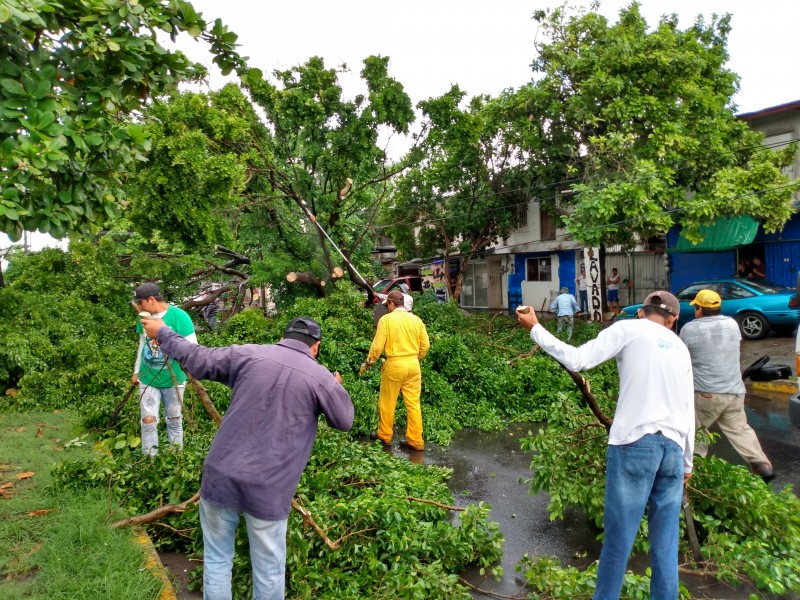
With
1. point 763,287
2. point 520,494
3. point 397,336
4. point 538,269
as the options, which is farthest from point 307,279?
point 538,269

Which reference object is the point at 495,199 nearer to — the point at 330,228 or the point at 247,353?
the point at 330,228

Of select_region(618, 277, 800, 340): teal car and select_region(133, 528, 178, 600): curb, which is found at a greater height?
select_region(618, 277, 800, 340): teal car

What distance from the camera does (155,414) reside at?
5.29m

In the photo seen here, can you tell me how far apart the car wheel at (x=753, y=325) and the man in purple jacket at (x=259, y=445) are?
1377cm

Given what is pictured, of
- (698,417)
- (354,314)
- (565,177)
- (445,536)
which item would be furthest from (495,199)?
(445,536)

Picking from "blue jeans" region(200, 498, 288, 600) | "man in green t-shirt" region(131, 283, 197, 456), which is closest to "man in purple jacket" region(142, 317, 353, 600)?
"blue jeans" region(200, 498, 288, 600)

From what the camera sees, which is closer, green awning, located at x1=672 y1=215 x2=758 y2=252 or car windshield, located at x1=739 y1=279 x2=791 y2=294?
car windshield, located at x1=739 y1=279 x2=791 y2=294

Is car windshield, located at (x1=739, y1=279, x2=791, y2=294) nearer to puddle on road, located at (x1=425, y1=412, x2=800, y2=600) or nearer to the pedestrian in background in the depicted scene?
puddle on road, located at (x1=425, y1=412, x2=800, y2=600)

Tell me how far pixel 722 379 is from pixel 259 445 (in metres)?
4.56

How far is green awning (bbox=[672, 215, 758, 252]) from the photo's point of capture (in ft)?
49.5

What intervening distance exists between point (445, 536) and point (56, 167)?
339 centimetres

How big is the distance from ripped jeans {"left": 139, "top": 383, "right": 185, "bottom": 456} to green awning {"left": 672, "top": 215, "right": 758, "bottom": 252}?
14.1m

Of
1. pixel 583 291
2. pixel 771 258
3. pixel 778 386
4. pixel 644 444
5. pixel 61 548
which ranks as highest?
pixel 771 258

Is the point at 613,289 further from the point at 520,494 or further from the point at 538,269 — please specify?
the point at 520,494
